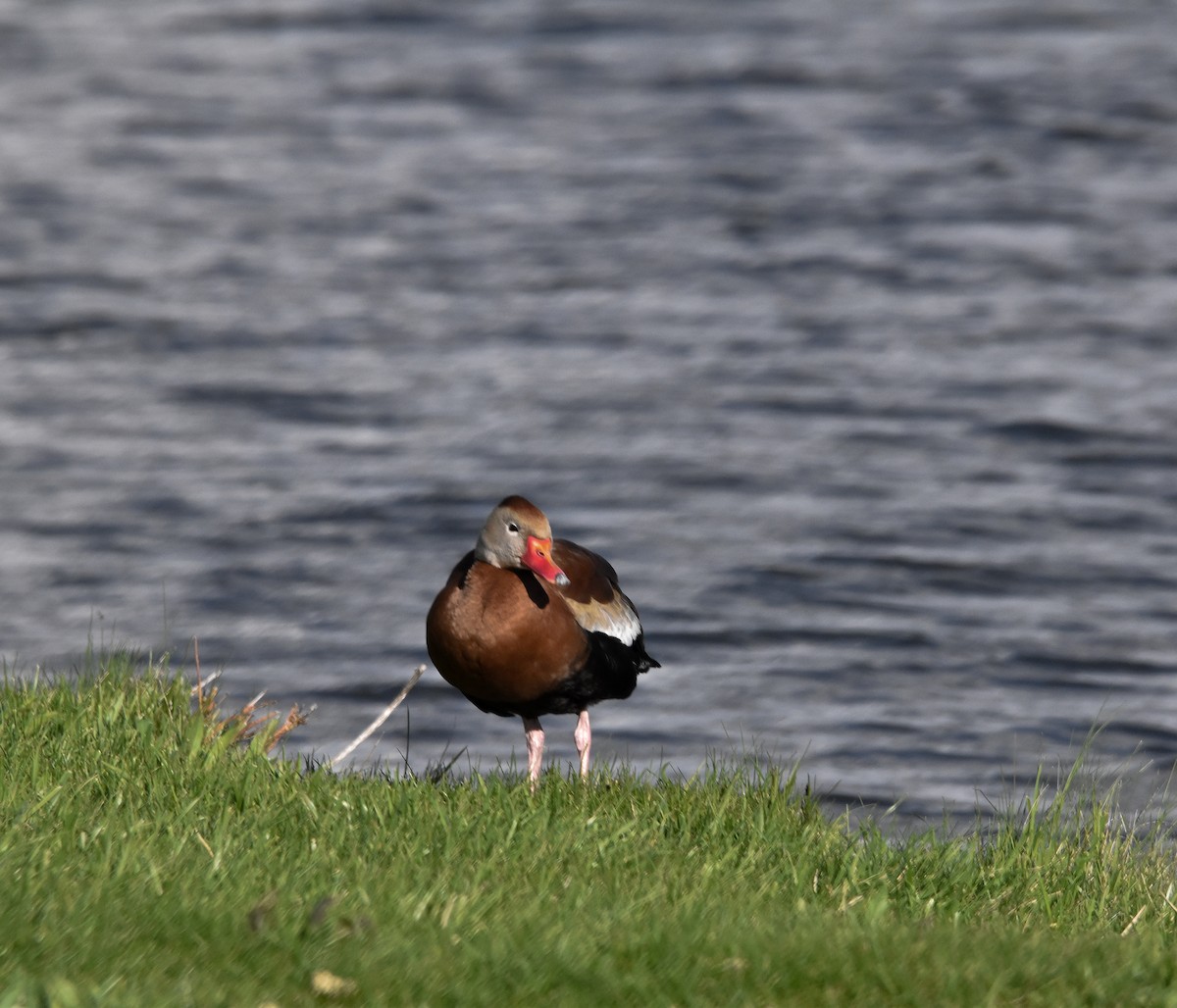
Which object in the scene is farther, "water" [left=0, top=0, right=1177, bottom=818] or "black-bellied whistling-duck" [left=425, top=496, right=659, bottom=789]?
"water" [left=0, top=0, right=1177, bottom=818]

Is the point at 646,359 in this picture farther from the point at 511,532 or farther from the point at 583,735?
the point at 511,532

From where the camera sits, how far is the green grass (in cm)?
572

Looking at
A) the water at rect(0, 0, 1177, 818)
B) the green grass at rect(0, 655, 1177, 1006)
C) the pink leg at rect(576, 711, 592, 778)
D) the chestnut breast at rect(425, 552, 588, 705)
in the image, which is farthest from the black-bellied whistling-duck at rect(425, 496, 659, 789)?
the water at rect(0, 0, 1177, 818)

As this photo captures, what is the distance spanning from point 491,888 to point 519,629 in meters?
1.92

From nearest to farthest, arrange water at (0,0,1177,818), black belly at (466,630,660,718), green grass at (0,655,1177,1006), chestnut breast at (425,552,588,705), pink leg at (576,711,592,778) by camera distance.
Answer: green grass at (0,655,1177,1006)
chestnut breast at (425,552,588,705)
black belly at (466,630,660,718)
pink leg at (576,711,592,778)
water at (0,0,1177,818)

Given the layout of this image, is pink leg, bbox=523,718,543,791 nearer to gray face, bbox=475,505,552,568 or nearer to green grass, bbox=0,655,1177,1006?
green grass, bbox=0,655,1177,1006

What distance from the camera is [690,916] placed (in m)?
6.23

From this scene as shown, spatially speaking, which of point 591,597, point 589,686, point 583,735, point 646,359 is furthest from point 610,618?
point 646,359

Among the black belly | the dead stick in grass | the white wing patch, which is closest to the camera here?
the dead stick in grass

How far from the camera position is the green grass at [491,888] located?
18.8ft

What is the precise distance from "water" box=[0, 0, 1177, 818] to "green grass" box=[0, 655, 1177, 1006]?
1.42 metres

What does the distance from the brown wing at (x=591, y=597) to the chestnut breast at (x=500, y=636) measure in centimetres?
22

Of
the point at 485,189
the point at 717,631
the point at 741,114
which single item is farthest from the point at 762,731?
the point at 741,114

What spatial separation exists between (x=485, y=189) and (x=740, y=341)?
19.5ft
